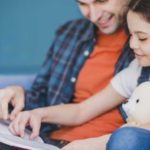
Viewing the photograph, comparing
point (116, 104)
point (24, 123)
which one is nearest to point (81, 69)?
point (116, 104)

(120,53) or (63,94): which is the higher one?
(120,53)

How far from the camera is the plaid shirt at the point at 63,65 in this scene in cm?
134

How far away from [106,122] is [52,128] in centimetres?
Answer: 18

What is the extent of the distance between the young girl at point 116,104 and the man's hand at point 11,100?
32 millimetres

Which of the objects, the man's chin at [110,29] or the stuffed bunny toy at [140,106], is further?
the man's chin at [110,29]

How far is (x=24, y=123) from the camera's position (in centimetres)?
110

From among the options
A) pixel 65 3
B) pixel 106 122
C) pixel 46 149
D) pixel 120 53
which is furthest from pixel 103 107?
pixel 65 3

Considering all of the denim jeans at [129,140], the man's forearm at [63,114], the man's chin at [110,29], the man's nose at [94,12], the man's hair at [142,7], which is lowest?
the man's forearm at [63,114]

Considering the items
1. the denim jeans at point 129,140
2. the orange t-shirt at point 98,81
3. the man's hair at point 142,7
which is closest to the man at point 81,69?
the orange t-shirt at point 98,81

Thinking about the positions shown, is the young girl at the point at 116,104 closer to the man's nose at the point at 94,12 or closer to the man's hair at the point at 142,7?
the man's hair at the point at 142,7

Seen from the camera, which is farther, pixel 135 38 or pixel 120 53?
pixel 120 53

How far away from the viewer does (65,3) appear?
1.69m

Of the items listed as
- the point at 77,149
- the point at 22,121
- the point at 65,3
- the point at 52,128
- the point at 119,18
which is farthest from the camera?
the point at 65,3

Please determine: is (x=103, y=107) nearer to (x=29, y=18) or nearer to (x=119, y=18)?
(x=119, y=18)
